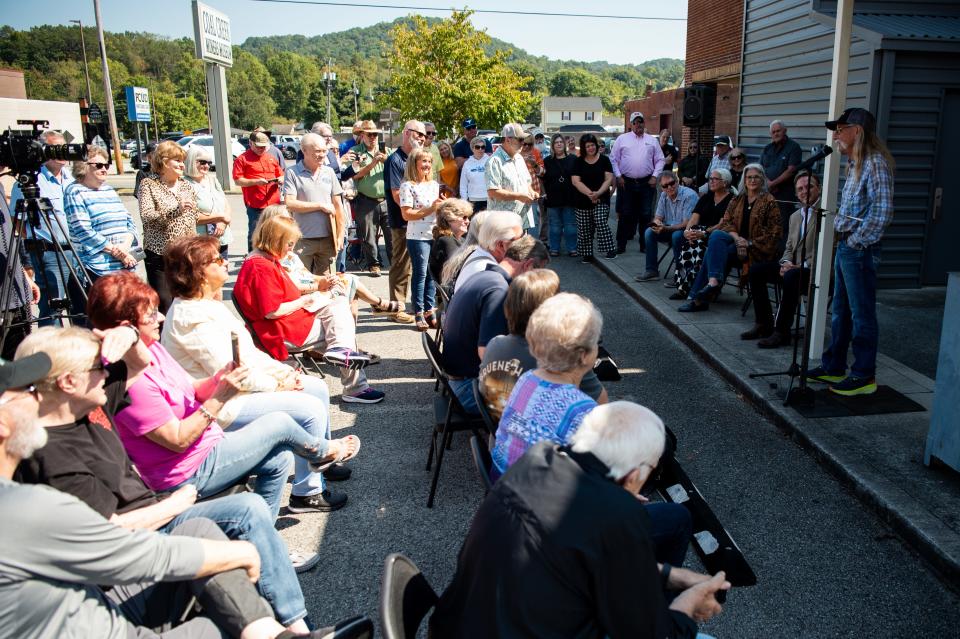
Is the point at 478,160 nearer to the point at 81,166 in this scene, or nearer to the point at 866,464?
the point at 81,166

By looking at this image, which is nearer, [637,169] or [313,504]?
[313,504]

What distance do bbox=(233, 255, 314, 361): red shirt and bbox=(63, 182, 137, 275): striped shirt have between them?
5.76 ft

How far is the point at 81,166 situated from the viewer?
18.7ft

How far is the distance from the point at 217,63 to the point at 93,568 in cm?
2190

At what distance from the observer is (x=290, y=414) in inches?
141

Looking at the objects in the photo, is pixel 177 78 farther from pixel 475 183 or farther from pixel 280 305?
pixel 280 305

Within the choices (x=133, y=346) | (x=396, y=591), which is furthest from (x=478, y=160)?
(x=396, y=591)

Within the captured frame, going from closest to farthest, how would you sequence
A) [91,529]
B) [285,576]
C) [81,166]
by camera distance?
[91,529], [285,576], [81,166]

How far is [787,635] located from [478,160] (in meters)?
7.30

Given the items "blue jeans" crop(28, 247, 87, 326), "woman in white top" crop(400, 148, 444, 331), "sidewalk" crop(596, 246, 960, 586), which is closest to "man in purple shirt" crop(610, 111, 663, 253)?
"sidewalk" crop(596, 246, 960, 586)

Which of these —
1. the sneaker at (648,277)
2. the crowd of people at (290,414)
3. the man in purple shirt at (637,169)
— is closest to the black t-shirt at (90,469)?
the crowd of people at (290,414)

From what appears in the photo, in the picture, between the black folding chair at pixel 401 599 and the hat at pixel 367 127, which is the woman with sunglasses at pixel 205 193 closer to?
the hat at pixel 367 127

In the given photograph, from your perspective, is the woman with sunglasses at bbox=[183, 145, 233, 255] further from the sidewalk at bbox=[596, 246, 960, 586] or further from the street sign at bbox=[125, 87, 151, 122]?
the street sign at bbox=[125, 87, 151, 122]

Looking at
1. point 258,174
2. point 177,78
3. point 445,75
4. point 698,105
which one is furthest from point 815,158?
point 177,78
